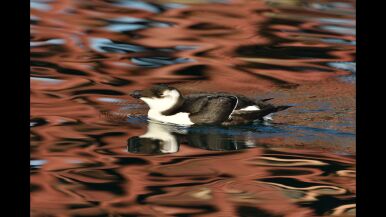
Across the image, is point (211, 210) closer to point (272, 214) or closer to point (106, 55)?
point (272, 214)

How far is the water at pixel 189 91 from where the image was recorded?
8438 mm

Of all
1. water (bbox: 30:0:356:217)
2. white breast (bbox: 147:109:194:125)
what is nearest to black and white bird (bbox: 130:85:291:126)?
white breast (bbox: 147:109:194:125)

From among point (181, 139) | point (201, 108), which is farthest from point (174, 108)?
point (181, 139)

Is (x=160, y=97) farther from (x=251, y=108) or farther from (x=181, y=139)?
(x=251, y=108)

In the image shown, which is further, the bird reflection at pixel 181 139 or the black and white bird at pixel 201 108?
the black and white bird at pixel 201 108

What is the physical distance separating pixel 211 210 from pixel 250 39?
5334 mm

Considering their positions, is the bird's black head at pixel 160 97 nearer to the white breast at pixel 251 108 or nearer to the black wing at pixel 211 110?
the black wing at pixel 211 110

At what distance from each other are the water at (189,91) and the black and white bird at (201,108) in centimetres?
12

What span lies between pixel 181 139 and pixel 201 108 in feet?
1.61

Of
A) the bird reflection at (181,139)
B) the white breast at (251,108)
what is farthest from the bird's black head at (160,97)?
the white breast at (251,108)

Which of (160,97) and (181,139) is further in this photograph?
(160,97)

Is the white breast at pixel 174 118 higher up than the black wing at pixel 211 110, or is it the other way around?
the black wing at pixel 211 110

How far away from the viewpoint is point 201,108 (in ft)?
33.7

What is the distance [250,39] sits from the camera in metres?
13.2
